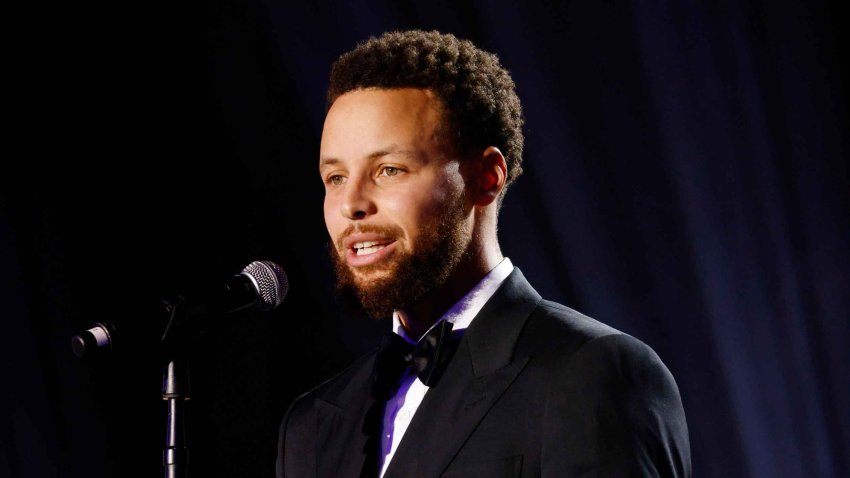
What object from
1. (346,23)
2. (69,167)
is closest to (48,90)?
(69,167)

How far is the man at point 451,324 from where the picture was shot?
154cm

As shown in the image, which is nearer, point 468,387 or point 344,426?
point 468,387

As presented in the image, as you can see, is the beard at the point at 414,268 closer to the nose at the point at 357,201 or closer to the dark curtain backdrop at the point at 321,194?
the nose at the point at 357,201

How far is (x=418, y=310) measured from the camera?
6.18ft

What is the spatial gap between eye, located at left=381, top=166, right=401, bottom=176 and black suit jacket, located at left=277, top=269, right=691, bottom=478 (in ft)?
1.07

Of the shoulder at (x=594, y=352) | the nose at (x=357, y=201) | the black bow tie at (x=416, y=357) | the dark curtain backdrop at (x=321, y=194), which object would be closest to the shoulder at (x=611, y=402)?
the shoulder at (x=594, y=352)

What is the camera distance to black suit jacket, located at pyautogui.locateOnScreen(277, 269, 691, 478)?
1.49m

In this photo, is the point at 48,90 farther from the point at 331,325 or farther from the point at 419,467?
the point at 419,467

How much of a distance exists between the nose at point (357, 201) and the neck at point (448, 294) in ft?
0.72

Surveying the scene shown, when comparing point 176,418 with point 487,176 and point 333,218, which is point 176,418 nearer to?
point 333,218

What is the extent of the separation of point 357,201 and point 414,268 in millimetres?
174

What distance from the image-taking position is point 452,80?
1900 millimetres

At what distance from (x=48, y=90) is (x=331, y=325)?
1154 mm

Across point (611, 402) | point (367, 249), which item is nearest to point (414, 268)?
point (367, 249)
